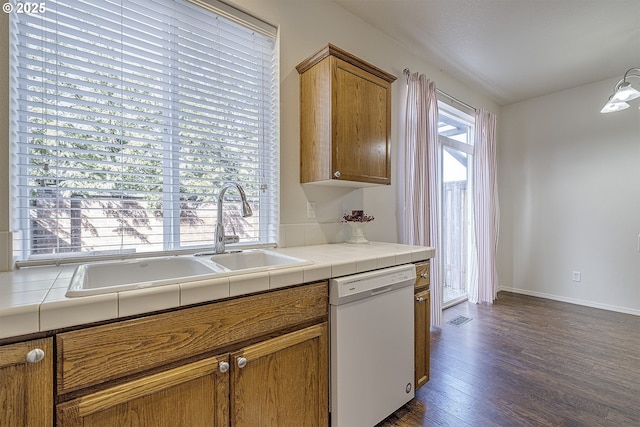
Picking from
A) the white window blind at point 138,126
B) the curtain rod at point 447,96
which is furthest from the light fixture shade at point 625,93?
the white window blind at point 138,126

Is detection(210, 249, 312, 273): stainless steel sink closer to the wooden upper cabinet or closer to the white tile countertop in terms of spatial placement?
the white tile countertop

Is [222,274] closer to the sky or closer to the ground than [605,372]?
closer to the sky

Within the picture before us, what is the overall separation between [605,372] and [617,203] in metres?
2.19

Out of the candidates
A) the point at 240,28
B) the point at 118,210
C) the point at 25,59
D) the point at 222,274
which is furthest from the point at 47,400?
the point at 240,28

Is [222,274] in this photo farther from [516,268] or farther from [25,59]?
[516,268]

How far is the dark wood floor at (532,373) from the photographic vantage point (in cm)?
160

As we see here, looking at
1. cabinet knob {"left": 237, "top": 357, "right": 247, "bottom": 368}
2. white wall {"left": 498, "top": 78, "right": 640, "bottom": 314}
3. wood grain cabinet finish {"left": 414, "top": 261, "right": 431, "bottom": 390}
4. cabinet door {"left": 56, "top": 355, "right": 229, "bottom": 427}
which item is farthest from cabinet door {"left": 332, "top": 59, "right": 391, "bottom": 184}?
white wall {"left": 498, "top": 78, "right": 640, "bottom": 314}

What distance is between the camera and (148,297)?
0.82 meters

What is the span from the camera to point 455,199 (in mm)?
3490

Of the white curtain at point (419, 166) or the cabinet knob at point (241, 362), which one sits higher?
the white curtain at point (419, 166)

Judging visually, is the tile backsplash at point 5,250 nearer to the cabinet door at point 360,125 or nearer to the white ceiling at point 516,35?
the cabinet door at point 360,125

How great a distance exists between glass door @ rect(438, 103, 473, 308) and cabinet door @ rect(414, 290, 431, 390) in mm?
1561

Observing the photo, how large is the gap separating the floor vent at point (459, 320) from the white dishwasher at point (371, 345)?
60.0 inches

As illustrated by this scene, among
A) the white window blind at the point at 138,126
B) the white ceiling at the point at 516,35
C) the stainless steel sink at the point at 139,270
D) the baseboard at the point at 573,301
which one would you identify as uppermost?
the white ceiling at the point at 516,35
